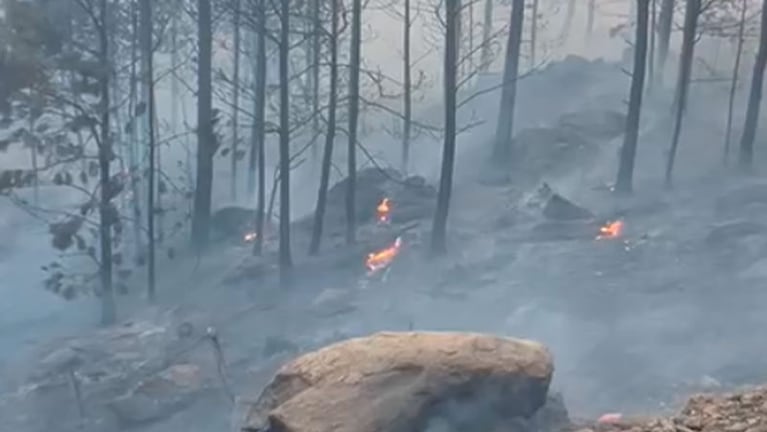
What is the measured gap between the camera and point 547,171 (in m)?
29.6

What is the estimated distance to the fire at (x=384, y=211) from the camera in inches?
1043

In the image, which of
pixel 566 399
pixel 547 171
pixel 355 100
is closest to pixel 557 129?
pixel 547 171

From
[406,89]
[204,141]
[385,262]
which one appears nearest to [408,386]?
[385,262]

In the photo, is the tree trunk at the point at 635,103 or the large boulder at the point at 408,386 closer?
the large boulder at the point at 408,386

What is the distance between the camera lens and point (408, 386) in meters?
8.43

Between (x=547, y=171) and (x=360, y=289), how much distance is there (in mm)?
9959

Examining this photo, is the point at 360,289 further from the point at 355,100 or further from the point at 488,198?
the point at 488,198

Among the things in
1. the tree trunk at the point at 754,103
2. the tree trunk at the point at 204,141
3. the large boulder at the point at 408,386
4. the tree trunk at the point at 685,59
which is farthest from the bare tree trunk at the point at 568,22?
the large boulder at the point at 408,386

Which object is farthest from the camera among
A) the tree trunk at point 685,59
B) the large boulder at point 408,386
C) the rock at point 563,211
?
the tree trunk at point 685,59

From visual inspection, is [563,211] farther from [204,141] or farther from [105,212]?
[105,212]

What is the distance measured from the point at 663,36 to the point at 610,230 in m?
14.8

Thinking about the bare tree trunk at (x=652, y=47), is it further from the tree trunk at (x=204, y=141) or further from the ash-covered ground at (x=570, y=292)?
the tree trunk at (x=204, y=141)

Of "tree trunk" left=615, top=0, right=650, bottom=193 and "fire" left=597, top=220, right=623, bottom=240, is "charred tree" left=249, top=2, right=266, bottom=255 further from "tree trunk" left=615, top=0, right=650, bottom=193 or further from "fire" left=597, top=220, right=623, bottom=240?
"tree trunk" left=615, top=0, right=650, bottom=193

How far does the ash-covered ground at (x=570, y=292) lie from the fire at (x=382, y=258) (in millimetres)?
287
